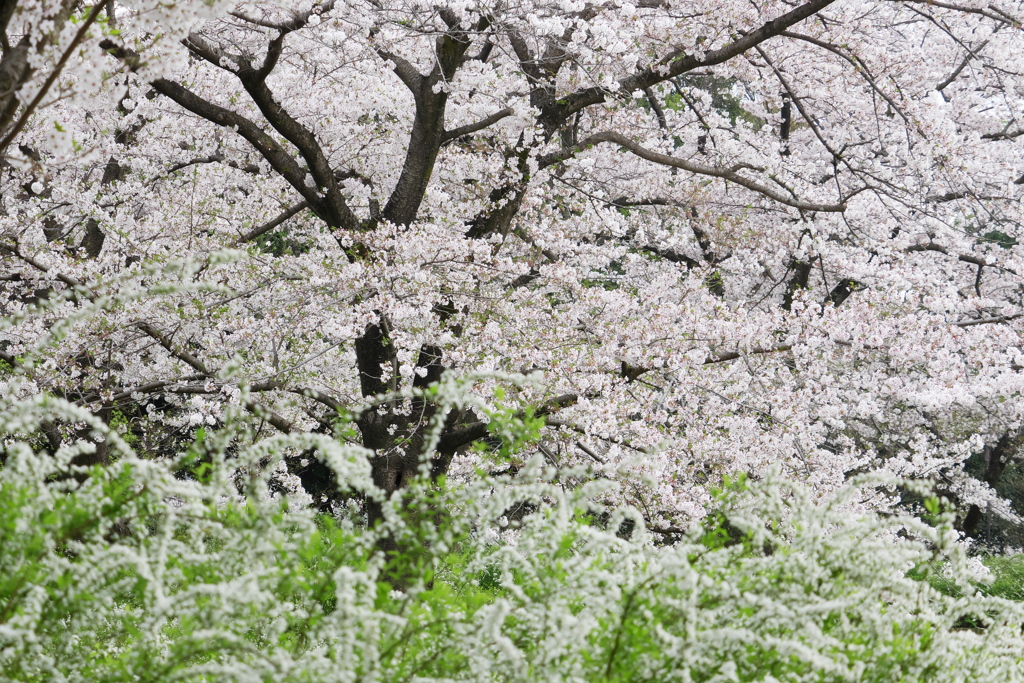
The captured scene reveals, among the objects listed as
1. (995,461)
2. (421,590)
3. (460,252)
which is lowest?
(421,590)

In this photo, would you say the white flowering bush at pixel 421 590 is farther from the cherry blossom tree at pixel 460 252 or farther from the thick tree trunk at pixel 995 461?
the thick tree trunk at pixel 995 461

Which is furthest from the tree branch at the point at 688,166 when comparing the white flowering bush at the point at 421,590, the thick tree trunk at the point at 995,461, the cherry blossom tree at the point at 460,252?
the thick tree trunk at the point at 995,461

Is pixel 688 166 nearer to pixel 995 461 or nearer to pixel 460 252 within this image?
pixel 460 252

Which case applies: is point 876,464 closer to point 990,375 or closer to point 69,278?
point 990,375

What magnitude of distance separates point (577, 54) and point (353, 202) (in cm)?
336

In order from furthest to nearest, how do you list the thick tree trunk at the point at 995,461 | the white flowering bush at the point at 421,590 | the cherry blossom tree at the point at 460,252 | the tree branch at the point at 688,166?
1. the thick tree trunk at the point at 995,461
2. the tree branch at the point at 688,166
3. the cherry blossom tree at the point at 460,252
4. the white flowering bush at the point at 421,590

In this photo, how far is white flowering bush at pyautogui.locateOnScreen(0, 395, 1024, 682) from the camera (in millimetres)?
2225

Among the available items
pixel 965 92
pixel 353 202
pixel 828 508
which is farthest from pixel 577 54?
pixel 965 92

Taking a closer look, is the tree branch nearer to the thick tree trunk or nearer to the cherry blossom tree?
the cherry blossom tree

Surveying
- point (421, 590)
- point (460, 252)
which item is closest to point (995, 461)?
point (460, 252)

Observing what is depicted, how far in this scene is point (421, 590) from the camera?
2.28m

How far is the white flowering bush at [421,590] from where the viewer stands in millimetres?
2225

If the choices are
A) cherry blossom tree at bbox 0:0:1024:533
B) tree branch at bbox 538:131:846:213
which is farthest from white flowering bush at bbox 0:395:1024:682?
tree branch at bbox 538:131:846:213

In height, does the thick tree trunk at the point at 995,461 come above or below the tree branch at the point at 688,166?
above
